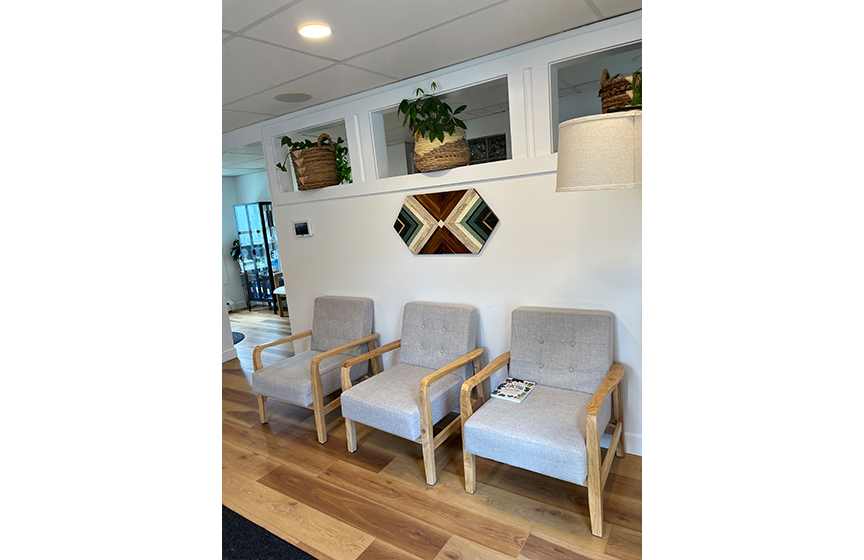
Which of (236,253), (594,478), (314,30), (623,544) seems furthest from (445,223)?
(236,253)

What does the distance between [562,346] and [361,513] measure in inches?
53.6

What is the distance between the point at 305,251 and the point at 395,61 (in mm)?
1908

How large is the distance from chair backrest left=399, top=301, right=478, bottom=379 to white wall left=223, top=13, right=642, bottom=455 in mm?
123

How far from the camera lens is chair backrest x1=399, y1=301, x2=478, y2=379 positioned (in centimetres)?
282

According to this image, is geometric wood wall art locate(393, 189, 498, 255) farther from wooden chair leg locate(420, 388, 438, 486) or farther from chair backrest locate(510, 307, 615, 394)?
wooden chair leg locate(420, 388, 438, 486)

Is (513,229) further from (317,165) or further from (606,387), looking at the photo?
(317,165)

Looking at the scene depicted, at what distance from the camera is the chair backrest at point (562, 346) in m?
2.34

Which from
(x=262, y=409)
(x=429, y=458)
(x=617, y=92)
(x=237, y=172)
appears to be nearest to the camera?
(x=617, y=92)

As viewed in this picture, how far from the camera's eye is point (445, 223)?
2.91 m

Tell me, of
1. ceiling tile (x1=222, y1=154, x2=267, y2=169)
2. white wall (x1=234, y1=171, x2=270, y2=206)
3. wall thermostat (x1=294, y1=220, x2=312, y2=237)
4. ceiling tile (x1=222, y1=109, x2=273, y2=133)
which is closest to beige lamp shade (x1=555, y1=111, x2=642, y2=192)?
wall thermostat (x1=294, y1=220, x2=312, y2=237)

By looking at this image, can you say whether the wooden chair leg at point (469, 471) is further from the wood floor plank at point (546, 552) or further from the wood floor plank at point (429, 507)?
the wood floor plank at point (546, 552)

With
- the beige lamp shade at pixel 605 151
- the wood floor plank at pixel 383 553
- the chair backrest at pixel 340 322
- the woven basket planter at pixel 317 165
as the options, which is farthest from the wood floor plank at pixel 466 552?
the woven basket planter at pixel 317 165

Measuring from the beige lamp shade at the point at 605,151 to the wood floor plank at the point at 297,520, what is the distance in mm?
1817
